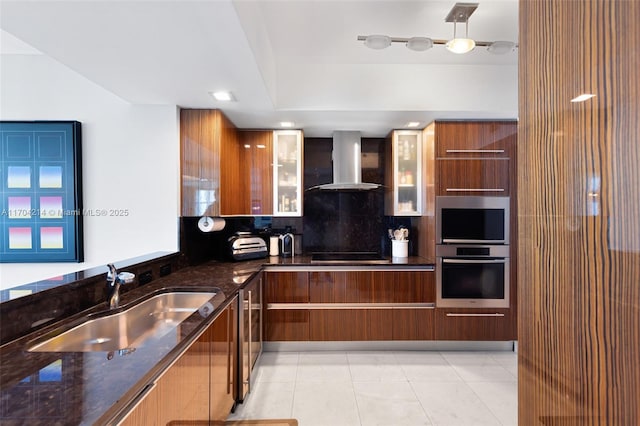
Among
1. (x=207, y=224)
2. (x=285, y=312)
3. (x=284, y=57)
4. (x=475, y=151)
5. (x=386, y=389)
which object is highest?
(x=284, y=57)

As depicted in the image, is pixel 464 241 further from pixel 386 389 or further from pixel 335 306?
pixel 386 389

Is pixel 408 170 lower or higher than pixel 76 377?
higher

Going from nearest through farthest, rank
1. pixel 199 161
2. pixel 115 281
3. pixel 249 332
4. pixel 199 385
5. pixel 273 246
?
pixel 199 385 < pixel 115 281 < pixel 249 332 < pixel 199 161 < pixel 273 246

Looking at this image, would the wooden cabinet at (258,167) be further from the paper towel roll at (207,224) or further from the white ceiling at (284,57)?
the paper towel roll at (207,224)

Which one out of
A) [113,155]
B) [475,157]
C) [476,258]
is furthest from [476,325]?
[113,155]

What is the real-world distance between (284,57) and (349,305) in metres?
2.24

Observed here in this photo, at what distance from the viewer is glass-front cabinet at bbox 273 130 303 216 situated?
10.7 ft

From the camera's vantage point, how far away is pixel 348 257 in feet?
10.9

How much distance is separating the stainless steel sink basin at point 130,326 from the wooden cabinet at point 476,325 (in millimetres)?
2128

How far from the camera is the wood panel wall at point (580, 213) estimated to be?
1.56ft

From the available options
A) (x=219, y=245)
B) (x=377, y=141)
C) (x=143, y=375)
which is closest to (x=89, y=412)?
(x=143, y=375)

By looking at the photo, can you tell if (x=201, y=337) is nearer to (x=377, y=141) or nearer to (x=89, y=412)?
(x=89, y=412)

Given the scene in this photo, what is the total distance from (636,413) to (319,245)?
3181 mm

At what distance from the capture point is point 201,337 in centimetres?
138
